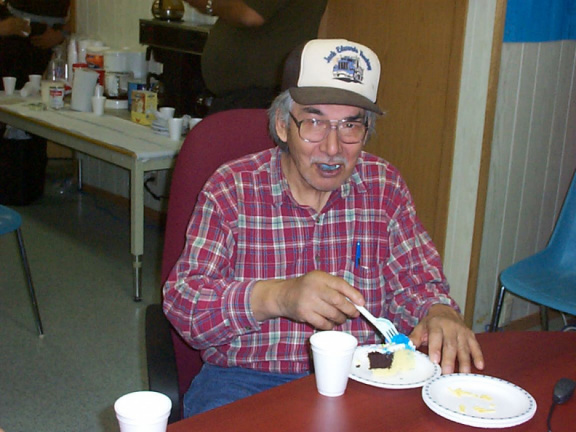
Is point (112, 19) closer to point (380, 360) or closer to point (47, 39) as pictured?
point (47, 39)

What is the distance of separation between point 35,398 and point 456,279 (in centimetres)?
167

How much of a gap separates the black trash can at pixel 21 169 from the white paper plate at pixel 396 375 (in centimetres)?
388

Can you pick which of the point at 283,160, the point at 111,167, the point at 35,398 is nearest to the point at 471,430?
the point at 283,160

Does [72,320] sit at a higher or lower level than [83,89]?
lower

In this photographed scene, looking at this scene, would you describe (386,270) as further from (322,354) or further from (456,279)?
(456,279)

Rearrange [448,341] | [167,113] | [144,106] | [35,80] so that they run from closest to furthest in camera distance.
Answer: [448,341], [167,113], [144,106], [35,80]

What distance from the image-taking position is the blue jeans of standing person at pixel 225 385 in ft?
4.92

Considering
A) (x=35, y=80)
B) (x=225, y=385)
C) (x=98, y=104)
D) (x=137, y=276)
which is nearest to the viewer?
(x=225, y=385)

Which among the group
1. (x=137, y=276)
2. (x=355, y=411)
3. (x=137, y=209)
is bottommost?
(x=137, y=276)

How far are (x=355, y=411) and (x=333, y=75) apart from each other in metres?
0.76

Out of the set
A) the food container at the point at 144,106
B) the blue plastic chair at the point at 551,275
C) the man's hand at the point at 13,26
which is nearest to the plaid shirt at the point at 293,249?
the blue plastic chair at the point at 551,275

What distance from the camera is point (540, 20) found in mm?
2848

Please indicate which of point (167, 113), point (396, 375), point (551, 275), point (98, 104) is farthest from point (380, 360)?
point (98, 104)

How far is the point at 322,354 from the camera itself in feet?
3.58
